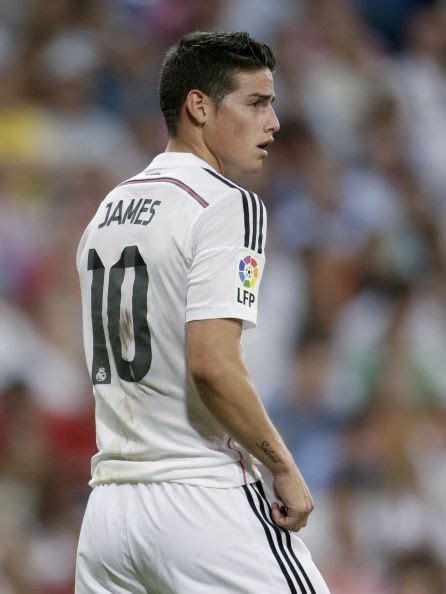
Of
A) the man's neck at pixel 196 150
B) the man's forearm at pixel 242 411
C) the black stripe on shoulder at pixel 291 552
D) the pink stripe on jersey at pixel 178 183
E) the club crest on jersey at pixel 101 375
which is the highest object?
the man's neck at pixel 196 150

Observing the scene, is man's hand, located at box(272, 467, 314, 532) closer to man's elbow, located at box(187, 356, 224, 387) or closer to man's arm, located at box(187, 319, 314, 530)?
man's arm, located at box(187, 319, 314, 530)

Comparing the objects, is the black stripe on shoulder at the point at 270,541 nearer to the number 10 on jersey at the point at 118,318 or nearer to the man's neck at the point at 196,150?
the number 10 on jersey at the point at 118,318

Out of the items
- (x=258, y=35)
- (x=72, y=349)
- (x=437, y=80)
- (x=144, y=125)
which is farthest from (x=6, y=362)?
(x=437, y=80)

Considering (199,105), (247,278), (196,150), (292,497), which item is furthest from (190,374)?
(199,105)

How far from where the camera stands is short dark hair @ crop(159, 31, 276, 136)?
3.06m

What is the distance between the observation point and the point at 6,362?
646cm

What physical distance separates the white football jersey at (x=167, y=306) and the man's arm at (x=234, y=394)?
1.8 inches

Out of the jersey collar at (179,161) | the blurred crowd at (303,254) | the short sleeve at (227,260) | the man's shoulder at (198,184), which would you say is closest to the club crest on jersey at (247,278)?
the short sleeve at (227,260)

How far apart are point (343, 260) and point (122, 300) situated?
4.64 meters

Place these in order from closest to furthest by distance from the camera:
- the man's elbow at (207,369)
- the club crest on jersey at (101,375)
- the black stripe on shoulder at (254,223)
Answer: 1. the man's elbow at (207,369)
2. the black stripe on shoulder at (254,223)
3. the club crest on jersey at (101,375)

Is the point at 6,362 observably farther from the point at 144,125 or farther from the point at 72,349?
the point at 144,125

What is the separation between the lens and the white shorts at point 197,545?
2779 millimetres

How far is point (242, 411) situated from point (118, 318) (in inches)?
16.3

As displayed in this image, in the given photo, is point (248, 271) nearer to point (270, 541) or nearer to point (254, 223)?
point (254, 223)
